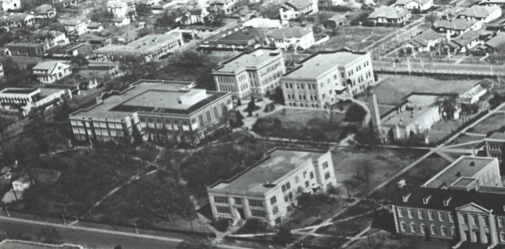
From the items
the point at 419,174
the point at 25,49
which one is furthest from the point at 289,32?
the point at 419,174

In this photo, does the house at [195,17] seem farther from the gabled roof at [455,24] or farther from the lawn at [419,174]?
the lawn at [419,174]

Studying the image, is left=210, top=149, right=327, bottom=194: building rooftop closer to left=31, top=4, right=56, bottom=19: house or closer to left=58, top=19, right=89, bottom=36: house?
left=58, top=19, right=89, bottom=36: house

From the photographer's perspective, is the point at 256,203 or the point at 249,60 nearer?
the point at 256,203

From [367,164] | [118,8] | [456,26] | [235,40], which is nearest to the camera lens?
[367,164]

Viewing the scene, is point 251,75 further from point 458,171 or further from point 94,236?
point 458,171

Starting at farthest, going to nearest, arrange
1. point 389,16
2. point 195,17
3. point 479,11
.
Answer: point 195,17
point 389,16
point 479,11

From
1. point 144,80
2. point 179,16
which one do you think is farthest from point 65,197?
point 179,16

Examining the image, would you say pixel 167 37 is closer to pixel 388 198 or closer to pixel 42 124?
pixel 42 124
